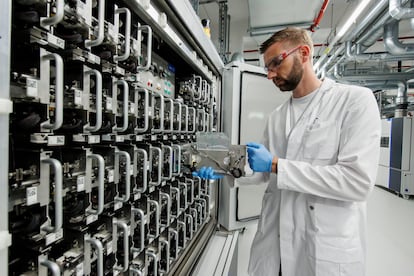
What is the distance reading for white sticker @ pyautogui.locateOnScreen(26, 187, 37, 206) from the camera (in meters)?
0.74

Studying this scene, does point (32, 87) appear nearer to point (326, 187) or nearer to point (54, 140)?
point (54, 140)

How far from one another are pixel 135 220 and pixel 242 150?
75 cm

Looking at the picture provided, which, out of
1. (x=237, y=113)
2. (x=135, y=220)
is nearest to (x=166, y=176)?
(x=135, y=220)

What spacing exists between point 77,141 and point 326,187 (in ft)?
3.57

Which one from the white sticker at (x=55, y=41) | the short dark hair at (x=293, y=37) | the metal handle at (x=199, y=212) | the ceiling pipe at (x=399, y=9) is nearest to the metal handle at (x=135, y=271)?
the metal handle at (x=199, y=212)

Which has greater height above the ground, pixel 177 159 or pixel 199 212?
pixel 177 159

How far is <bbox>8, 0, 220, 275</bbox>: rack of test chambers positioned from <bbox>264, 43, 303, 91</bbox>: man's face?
67 cm

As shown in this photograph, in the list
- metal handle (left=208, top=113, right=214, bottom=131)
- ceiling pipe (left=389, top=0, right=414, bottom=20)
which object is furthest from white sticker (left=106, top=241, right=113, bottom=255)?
ceiling pipe (left=389, top=0, right=414, bottom=20)

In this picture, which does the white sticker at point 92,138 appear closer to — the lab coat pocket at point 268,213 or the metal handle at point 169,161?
the metal handle at point 169,161

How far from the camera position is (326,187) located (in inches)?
43.1

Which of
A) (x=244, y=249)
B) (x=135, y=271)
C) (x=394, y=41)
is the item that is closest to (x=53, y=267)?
(x=135, y=271)

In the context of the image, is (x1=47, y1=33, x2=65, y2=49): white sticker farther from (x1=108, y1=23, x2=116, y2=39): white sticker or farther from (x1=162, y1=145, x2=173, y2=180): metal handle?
(x1=162, y1=145, x2=173, y2=180): metal handle

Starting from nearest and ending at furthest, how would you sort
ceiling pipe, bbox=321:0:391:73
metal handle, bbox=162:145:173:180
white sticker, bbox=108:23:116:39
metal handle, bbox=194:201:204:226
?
white sticker, bbox=108:23:116:39, metal handle, bbox=162:145:173:180, metal handle, bbox=194:201:204:226, ceiling pipe, bbox=321:0:391:73

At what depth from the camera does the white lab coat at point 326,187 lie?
1089mm
